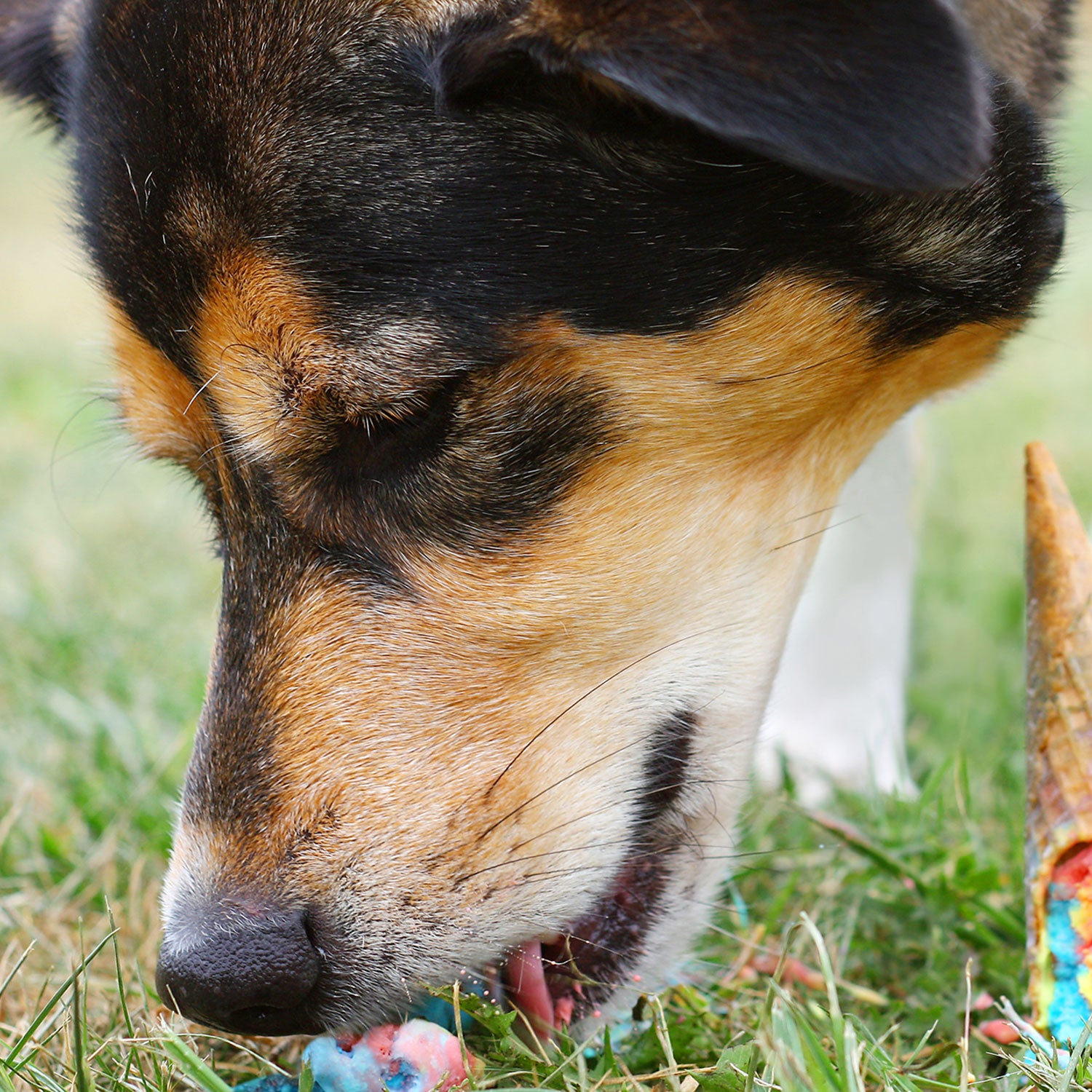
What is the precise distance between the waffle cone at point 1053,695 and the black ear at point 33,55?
8.07 ft

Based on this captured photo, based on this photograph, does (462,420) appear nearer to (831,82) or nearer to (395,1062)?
(831,82)

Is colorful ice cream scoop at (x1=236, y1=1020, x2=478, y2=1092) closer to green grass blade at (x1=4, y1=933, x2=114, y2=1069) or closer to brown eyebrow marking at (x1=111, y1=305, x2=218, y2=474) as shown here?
green grass blade at (x1=4, y1=933, x2=114, y2=1069)

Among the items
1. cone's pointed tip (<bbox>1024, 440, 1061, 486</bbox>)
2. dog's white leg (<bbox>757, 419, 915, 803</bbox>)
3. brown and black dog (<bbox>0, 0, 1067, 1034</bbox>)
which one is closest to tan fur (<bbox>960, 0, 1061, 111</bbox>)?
brown and black dog (<bbox>0, 0, 1067, 1034</bbox>)

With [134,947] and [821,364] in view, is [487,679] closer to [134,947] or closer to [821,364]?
[821,364]

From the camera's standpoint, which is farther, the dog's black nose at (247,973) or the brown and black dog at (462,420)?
the brown and black dog at (462,420)

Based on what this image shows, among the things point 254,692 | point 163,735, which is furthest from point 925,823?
point 163,735

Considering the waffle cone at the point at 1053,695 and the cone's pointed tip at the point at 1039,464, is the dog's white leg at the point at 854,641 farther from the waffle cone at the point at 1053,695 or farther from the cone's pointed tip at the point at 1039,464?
the waffle cone at the point at 1053,695

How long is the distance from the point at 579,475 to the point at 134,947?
1.55 meters

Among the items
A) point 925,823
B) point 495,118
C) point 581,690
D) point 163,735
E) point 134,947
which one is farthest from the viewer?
point 163,735

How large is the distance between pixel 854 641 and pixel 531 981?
223 centimetres

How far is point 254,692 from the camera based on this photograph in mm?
2396

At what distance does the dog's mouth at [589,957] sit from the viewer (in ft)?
7.71

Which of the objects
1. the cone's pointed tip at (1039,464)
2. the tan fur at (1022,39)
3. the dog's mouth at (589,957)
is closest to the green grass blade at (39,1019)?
the dog's mouth at (589,957)

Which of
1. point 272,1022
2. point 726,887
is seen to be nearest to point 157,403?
point 272,1022
